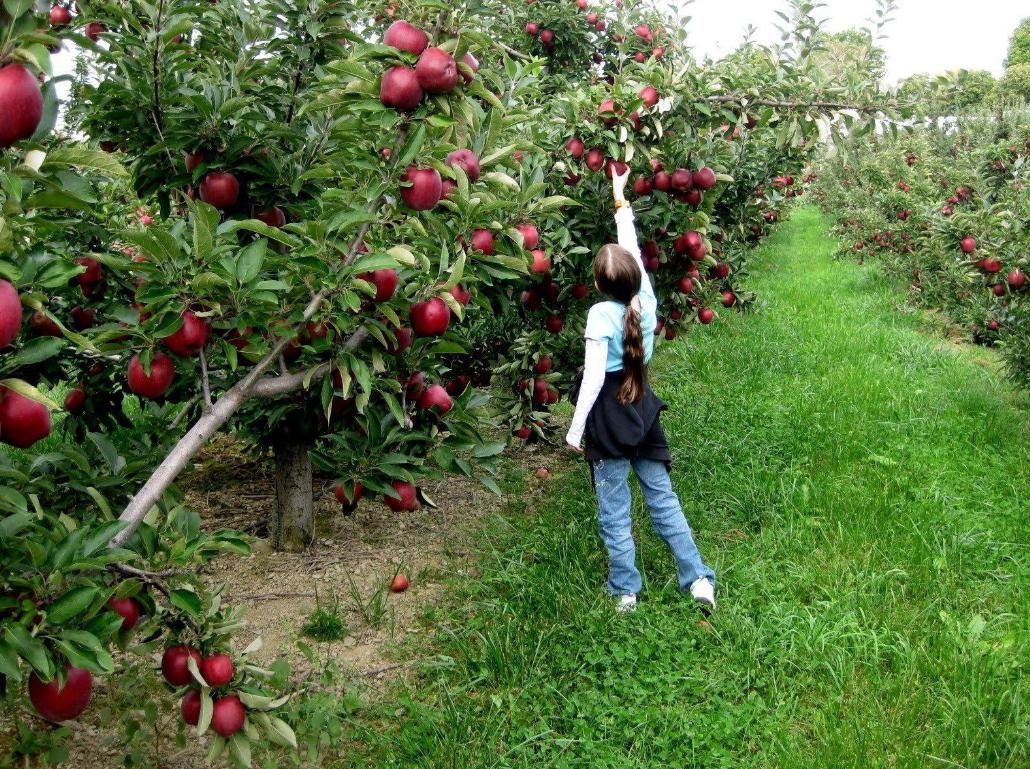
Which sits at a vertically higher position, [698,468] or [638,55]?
[638,55]

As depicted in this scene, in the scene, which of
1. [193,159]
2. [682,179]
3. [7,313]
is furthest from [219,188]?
[682,179]

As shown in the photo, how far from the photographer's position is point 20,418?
54.0 inches

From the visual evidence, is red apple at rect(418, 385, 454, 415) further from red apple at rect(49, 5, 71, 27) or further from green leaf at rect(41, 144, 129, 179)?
red apple at rect(49, 5, 71, 27)

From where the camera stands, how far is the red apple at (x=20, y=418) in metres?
1.37

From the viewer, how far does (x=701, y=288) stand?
15.1 ft

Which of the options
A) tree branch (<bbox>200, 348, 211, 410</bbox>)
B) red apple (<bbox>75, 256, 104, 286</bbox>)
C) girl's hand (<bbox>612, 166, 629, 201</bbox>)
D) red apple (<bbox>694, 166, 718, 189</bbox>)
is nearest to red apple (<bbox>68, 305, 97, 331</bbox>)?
red apple (<bbox>75, 256, 104, 286</bbox>)

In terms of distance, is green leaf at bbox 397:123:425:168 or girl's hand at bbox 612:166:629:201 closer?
green leaf at bbox 397:123:425:168

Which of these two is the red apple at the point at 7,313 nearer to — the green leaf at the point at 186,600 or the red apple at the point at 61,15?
the green leaf at the point at 186,600

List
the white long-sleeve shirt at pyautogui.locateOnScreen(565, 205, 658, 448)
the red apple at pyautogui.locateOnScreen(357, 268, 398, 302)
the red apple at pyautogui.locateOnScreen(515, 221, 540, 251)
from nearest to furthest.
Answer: the red apple at pyautogui.locateOnScreen(357, 268, 398, 302) < the red apple at pyautogui.locateOnScreen(515, 221, 540, 251) < the white long-sleeve shirt at pyautogui.locateOnScreen(565, 205, 658, 448)

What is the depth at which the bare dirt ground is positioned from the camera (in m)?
2.53

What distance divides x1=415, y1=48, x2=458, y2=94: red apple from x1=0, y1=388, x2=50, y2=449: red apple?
3.37ft

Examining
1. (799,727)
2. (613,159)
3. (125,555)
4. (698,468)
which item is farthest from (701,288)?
(125,555)

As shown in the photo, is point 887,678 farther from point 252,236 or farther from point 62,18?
point 62,18

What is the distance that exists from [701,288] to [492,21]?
7.54 feet
